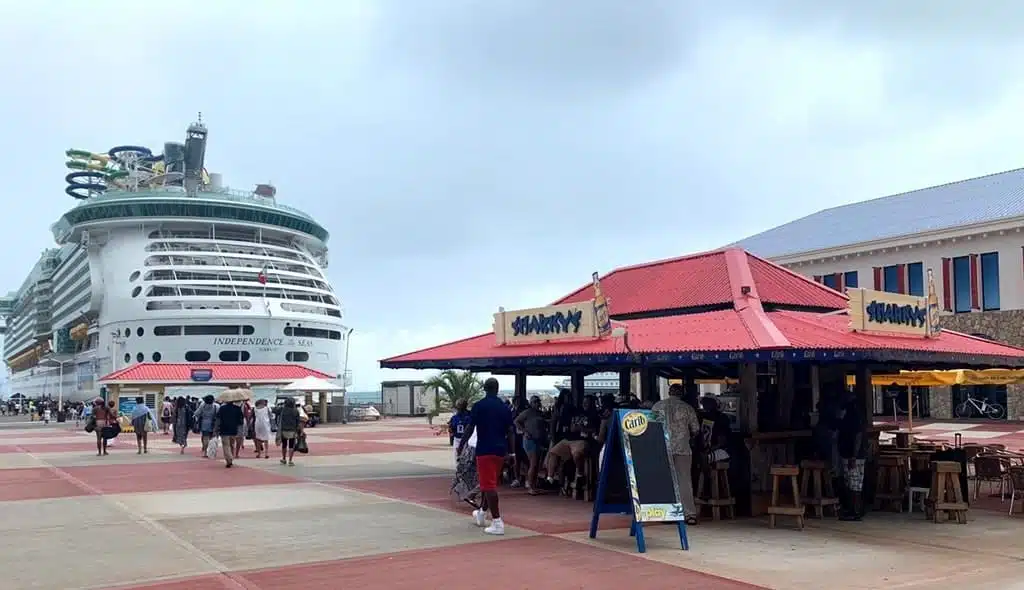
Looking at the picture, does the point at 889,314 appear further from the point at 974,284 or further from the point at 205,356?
the point at 205,356

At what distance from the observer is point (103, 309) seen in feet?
178

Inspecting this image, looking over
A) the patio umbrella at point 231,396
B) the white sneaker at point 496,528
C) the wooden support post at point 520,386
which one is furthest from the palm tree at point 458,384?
the white sneaker at point 496,528

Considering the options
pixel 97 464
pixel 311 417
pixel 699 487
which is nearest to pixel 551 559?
pixel 699 487

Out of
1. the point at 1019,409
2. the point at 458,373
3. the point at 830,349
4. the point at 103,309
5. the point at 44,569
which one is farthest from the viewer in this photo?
the point at 103,309

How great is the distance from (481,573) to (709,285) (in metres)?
6.83

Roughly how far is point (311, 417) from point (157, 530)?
1199 inches

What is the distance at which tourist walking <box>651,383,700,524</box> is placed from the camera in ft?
33.9

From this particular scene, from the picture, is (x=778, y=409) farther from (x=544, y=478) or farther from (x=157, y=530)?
(x=157, y=530)

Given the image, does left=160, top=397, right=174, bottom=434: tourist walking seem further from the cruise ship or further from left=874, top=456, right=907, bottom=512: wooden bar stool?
left=874, top=456, right=907, bottom=512: wooden bar stool

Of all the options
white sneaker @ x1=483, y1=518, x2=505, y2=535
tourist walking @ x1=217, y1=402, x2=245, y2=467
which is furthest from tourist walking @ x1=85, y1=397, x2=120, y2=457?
white sneaker @ x1=483, y1=518, x2=505, y2=535

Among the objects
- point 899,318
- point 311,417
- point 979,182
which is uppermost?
point 979,182

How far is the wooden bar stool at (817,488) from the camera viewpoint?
11.0m

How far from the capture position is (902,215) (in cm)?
4047

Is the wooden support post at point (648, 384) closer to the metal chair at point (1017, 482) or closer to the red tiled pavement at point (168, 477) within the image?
the metal chair at point (1017, 482)
